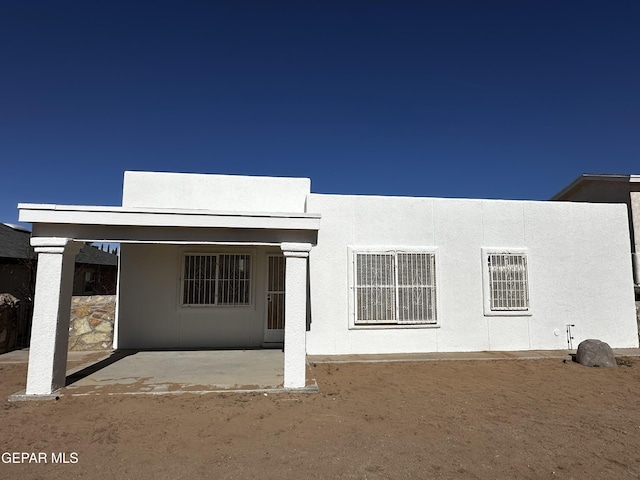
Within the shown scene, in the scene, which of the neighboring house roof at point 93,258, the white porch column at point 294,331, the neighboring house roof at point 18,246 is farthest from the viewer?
the neighboring house roof at point 93,258

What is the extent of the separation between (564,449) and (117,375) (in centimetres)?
592

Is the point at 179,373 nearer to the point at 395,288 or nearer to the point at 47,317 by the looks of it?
the point at 47,317

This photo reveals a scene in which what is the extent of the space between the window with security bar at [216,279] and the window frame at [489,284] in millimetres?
4980

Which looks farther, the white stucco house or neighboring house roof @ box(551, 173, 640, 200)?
neighboring house roof @ box(551, 173, 640, 200)

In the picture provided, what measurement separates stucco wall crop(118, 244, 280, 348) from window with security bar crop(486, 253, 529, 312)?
4866 mm

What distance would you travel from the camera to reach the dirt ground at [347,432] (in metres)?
3.41

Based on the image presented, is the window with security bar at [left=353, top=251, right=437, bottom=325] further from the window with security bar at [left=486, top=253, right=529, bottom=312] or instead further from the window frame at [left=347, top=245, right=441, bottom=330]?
the window with security bar at [left=486, top=253, right=529, bottom=312]

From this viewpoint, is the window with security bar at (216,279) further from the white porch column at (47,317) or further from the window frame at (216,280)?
the white porch column at (47,317)

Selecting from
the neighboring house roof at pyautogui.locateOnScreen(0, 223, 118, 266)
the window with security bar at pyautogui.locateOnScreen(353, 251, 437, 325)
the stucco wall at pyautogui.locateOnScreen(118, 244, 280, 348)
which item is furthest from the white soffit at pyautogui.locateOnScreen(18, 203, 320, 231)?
the neighboring house roof at pyautogui.locateOnScreen(0, 223, 118, 266)

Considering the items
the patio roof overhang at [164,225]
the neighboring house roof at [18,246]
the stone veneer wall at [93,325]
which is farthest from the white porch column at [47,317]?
the neighboring house roof at [18,246]

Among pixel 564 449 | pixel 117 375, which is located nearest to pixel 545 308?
pixel 564 449

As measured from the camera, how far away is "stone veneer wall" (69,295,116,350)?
844cm

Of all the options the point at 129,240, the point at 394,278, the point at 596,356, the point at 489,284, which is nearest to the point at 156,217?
the point at 129,240

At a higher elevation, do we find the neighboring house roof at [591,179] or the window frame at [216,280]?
the neighboring house roof at [591,179]
